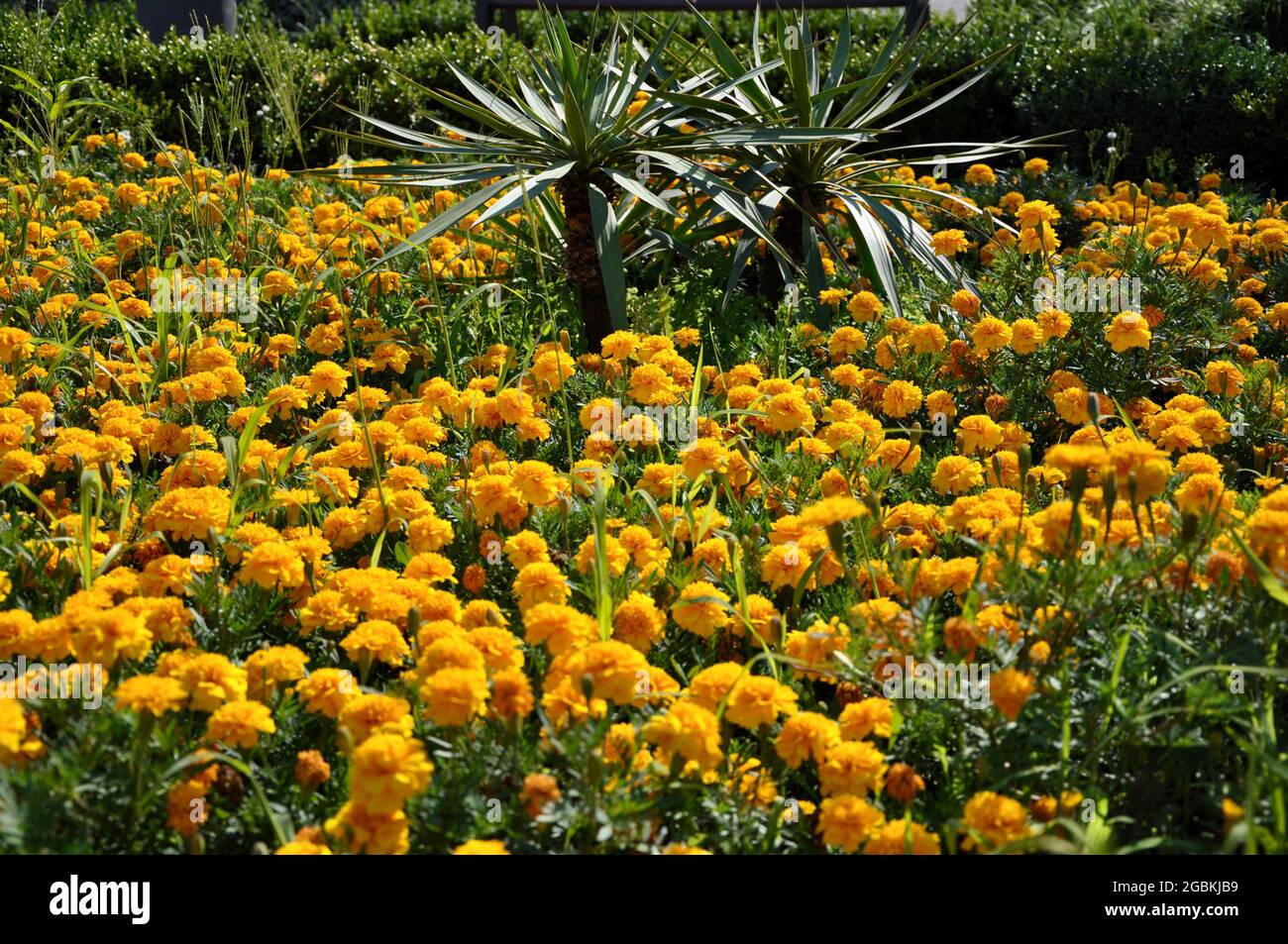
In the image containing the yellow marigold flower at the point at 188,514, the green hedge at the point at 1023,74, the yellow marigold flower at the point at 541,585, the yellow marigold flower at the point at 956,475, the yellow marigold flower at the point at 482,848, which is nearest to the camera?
the yellow marigold flower at the point at 482,848

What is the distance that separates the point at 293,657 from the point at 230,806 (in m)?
0.24

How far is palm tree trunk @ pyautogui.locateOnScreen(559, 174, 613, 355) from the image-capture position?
3895 millimetres

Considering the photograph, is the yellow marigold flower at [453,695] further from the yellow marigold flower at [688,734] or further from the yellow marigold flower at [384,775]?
the yellow marigold flower at [688,734]

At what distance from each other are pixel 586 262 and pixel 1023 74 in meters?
3.57

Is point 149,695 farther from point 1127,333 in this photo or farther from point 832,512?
point 1127,333

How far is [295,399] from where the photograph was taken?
304 cm

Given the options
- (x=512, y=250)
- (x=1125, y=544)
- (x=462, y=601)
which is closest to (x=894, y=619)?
(x=1125, y=544)

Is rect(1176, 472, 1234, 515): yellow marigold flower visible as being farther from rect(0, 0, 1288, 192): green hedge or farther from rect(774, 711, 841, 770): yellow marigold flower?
rect(0, 0, 1288, 192): green hedge

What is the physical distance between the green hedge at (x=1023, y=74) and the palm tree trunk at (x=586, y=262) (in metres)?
1.69

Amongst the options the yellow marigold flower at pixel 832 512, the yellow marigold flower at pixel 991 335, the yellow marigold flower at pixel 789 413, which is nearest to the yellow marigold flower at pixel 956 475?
the yellow marigold flower at pixel 789 413

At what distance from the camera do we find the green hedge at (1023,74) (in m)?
5.88

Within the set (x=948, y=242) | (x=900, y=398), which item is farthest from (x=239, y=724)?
(x=948, y=242)

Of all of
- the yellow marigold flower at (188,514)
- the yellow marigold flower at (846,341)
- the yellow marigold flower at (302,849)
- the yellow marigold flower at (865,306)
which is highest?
the yellow marigold flower at (865,306)
